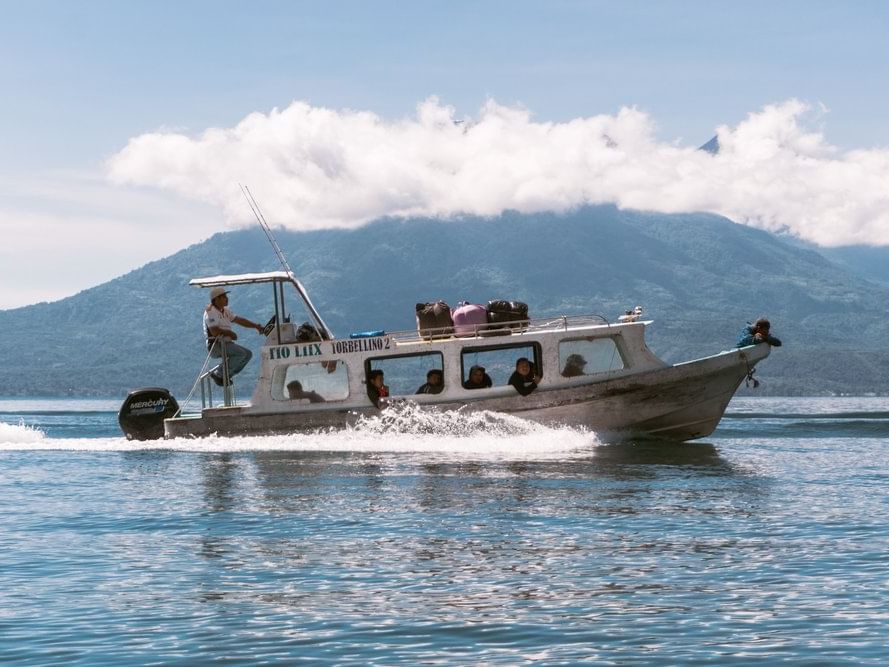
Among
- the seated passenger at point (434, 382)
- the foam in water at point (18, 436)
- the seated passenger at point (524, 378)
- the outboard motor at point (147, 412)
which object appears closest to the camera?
the seated passenger at point (524, 378)

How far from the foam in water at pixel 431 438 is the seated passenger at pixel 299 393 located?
82cm

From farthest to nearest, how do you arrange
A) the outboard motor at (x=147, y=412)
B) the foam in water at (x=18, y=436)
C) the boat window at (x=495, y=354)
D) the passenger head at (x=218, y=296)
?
1. the foam in water at (x=18, y=436)
2. the outboard motor at (x=147, y=412)
3. the passenger head at (x=218, y=296)
4. the boat window at (x=495, y=354)

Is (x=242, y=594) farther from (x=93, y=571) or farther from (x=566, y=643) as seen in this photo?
(x=566, y=643)

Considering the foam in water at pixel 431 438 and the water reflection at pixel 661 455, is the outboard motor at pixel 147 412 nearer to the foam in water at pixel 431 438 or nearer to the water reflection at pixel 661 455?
the foam in water at pixel 431 438

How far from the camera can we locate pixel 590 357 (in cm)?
2648

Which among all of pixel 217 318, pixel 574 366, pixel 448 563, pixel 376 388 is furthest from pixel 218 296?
pixel 448 563

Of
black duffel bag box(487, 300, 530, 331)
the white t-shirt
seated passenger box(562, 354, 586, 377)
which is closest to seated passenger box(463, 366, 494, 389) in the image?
black duffel bag box(487, 300, 530, 331)

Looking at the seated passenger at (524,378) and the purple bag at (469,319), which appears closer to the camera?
the seated passenger at (524,378)

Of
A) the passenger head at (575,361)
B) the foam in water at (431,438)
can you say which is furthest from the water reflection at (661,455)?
the passenger head at (575,361)

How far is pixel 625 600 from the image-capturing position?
11078 mm

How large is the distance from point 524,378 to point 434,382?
203cm

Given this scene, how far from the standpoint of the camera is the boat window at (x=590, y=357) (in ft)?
86.8

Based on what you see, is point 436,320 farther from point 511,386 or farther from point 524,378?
point 524,378

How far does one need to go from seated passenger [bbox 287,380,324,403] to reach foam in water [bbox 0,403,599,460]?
0.82m
